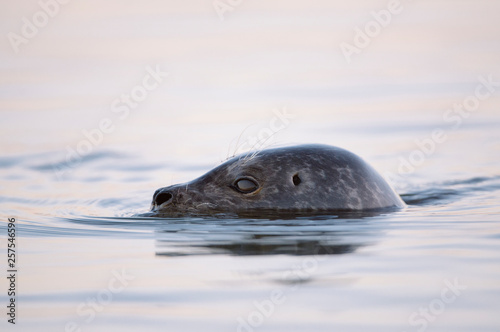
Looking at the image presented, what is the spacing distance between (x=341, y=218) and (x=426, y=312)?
2999mm

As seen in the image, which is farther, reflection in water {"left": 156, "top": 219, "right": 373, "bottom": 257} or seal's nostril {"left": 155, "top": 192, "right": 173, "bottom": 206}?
seal's nostril {"left": 155, "top": 192, "right": 173, "bottom": 206}

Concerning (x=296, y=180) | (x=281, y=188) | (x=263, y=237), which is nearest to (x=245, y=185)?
(x=281, y=188)

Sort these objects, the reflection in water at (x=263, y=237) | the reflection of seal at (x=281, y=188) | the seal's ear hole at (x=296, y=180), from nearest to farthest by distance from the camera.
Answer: the reflection in water at (x=263, y=237)
the reflection of seal at (x=281, y=188)
the seal's ear hole at (x=296, y=180)

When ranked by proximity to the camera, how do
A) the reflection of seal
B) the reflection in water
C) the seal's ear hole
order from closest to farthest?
the reflection in water → the reflection of seal → the seal's ear hole

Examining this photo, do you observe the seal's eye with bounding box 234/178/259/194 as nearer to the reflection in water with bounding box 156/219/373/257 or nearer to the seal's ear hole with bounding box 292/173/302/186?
the seal's ear hole with bounding box 292/173/302/186

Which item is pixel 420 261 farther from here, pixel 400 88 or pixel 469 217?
pixel 400 88

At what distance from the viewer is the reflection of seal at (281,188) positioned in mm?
8758

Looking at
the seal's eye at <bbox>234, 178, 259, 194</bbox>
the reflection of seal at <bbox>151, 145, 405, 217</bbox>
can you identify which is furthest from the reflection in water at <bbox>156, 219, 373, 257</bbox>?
the seal's eye at <bbox>234, 178, 259, 194</bbox>

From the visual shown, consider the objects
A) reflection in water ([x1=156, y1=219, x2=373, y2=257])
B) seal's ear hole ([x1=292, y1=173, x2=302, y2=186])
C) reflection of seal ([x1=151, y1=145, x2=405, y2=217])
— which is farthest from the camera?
seal's ear hole ([x1=292, y1=173, x2=302, y2=186])

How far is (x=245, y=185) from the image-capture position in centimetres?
894

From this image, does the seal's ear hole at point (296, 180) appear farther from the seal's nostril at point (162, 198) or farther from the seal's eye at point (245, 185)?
the seal's nostril at point (162, 198)

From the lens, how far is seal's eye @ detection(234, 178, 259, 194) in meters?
8.92

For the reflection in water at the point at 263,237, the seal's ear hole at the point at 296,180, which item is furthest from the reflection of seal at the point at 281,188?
the reflection in water at the point at 263,237

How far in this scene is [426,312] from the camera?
5395mm
